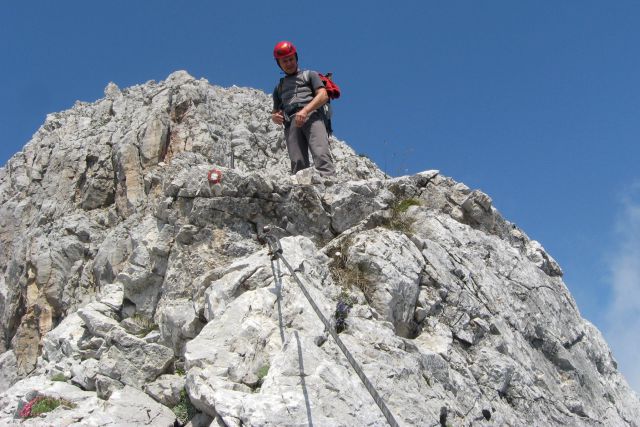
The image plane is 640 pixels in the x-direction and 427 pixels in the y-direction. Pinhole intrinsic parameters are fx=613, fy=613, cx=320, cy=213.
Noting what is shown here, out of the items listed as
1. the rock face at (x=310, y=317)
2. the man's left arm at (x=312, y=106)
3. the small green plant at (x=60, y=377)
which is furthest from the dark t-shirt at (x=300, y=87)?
the small green plant at (x=60, y=377)

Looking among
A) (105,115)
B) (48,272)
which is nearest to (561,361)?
(48,272)

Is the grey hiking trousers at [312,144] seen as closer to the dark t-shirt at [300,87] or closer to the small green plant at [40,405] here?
the dark t-shirt at [300,87]

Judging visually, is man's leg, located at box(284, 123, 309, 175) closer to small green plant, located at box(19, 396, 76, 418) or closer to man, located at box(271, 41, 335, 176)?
man, located at box(271, 41, 335, 176)

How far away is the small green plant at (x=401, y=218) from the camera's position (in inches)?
510

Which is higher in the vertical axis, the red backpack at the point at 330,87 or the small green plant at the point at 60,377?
the red backpack at the point at 330,87

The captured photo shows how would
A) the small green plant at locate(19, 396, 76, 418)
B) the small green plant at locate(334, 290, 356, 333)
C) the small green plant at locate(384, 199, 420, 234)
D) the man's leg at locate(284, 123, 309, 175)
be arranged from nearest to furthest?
the small green plant at locate(19, 396, 76, 418), the small green plant at locate(334, 290, 356, 333), the small green plant at locate(384, 199, 420, 234), the man's leg at locate(284, 123, 309, 175)

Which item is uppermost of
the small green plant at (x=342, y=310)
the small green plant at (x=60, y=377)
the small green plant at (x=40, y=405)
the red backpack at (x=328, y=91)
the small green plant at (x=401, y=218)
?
the red backpack at (x=328, y=91)

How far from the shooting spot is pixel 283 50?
14.0 m

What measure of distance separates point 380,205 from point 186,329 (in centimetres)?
515

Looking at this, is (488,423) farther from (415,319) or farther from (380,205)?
(380,205)

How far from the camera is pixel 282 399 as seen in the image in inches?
282

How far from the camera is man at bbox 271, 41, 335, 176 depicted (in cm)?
1403

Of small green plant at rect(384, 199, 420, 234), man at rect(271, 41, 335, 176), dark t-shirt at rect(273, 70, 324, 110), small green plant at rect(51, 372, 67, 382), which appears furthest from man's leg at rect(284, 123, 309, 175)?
small green plant at rect(51, 372, 67, 382)

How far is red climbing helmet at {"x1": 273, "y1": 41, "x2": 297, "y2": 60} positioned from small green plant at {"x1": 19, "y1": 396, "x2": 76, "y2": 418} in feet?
28.4
